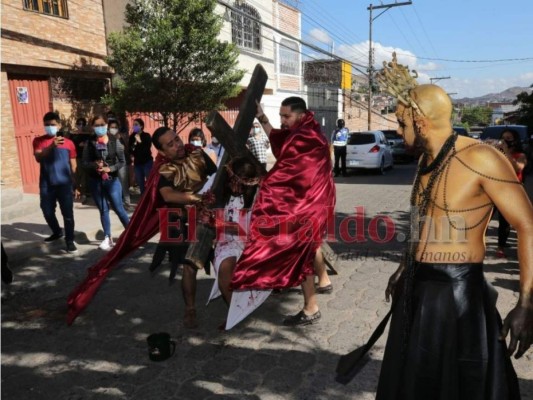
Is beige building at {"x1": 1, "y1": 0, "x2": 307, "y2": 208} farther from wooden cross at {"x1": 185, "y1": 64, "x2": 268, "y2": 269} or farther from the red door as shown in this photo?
wooden cross at {"x1": 185, "y1": 64, "x2": 268, "y2": 269}

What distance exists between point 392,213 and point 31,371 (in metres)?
7.16

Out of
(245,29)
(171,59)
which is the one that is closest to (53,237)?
(171,59)

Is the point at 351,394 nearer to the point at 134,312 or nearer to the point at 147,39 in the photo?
the point at 134,312

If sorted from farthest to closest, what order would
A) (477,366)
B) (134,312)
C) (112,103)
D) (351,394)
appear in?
(112,103)
(134,312)
(351,394)
(477,366)

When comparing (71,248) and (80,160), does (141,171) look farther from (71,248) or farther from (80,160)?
(71,248)

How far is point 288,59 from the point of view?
999 inches

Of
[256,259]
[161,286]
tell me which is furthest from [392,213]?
[256,259]

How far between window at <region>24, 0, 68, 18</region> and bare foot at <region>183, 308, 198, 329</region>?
31.1 ft

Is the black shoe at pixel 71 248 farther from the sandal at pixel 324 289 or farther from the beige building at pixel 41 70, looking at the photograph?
the beige building at pixel 41 70

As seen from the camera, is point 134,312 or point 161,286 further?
point 161,286

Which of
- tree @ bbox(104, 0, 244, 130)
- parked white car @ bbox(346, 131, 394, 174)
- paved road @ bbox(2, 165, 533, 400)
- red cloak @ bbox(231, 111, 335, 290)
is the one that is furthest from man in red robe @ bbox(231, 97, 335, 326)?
parked white car @ bbox(346, 131, 394, 174)

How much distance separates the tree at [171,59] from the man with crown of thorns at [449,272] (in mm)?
9080

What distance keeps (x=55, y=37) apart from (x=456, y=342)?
1179 centimetres

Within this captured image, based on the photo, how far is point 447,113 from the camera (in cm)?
201
